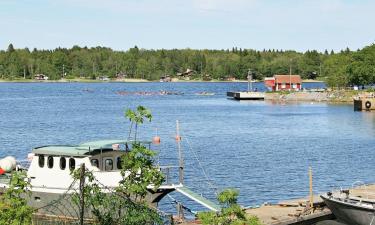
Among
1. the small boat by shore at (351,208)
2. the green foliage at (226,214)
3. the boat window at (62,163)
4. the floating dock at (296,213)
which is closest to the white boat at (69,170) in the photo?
the boat window at (62,163)

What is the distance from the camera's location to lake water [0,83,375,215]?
6512 centimetres

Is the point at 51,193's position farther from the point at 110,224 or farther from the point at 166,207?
the point at 110,224

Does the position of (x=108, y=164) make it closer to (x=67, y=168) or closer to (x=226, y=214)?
(x=67, y=168)

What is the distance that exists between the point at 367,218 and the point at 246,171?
32691 millimetres

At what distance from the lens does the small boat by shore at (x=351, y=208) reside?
38.8 meters

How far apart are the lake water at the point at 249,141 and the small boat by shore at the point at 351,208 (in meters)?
14.2

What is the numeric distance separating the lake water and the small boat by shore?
46.6 feet

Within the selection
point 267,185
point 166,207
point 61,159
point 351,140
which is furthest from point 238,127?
point 61,159

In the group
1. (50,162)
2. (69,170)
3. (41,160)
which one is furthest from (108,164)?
(41,160)

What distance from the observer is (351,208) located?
129ft

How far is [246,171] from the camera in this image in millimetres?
71312

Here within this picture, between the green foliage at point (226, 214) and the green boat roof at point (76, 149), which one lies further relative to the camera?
the green boat roof at point (76, 149)

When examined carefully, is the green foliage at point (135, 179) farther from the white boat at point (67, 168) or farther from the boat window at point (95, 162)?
the boat window at point (95, 162)

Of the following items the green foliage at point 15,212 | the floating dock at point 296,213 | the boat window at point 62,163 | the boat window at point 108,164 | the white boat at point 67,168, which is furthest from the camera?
the boat window at point 62,163
